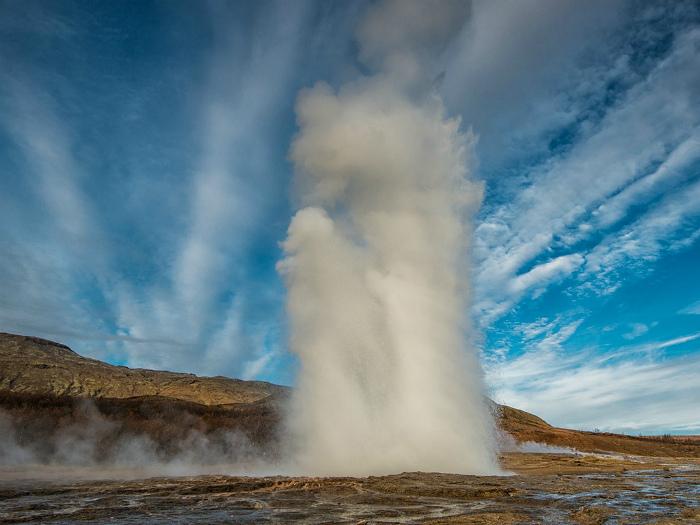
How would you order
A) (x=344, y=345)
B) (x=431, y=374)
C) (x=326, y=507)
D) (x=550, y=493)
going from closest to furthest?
(x=326, y=507) → (x=550, y=493) → (x=431, y=374) → (x=344, y=345)

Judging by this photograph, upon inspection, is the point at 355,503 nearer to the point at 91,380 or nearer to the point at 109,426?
the point at 109,426

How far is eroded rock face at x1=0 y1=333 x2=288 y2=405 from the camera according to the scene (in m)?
126

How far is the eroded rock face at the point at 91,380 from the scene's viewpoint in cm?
12575

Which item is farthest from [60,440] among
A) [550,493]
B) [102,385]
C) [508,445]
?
[102,385]

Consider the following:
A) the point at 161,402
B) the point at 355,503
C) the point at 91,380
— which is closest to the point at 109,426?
the point at 161,402

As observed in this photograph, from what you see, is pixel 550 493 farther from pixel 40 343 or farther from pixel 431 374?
pixel 40 343

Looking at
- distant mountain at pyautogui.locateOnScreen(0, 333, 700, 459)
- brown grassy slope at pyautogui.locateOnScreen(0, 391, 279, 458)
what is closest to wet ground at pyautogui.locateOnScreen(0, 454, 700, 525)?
distant mountain at pyautogui.locateOnScreen(0, 333, 700, 459)

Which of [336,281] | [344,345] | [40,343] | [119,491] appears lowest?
[119,491]

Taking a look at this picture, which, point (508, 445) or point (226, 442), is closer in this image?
point (226, 442)

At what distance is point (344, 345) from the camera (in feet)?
68.6

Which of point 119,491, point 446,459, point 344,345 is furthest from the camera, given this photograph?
point 344,345

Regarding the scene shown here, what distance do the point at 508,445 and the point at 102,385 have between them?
423 feet

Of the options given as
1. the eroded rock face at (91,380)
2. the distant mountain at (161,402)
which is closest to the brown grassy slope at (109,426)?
the distant mountain at (161,402)

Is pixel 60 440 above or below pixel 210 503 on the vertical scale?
above
